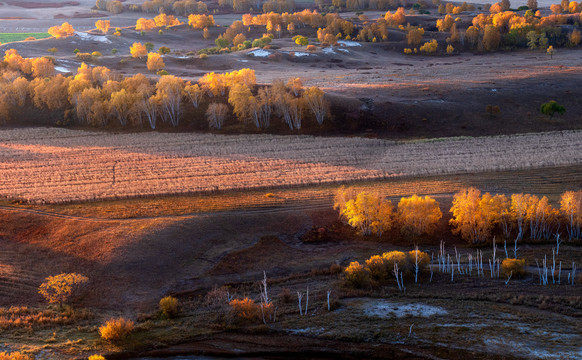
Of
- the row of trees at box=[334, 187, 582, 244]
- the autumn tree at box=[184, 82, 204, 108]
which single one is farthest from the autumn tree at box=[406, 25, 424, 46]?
the row of trees at box=[334, 187, 582, 244]

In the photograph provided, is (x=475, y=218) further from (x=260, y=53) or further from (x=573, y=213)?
(x=260, y=53)

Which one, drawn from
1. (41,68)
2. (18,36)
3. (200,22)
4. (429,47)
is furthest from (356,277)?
(18,36)

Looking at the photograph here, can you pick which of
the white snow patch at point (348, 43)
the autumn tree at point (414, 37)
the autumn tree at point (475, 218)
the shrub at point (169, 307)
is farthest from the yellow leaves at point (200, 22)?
the shrub at point (169, 307)

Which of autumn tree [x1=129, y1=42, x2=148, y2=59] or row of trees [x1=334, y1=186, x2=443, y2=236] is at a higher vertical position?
autumn tree [x1=129, y1=42, x2=148, y2=59]

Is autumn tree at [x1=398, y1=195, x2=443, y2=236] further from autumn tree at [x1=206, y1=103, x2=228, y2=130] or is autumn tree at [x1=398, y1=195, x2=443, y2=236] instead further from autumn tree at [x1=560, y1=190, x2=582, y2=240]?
autumn tree at [x1=206, y1=103, x2=228, y2=130]

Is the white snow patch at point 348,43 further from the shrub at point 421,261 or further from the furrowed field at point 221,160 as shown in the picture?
the shrub at point 421,261

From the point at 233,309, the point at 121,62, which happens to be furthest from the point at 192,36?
the point at 233,309
